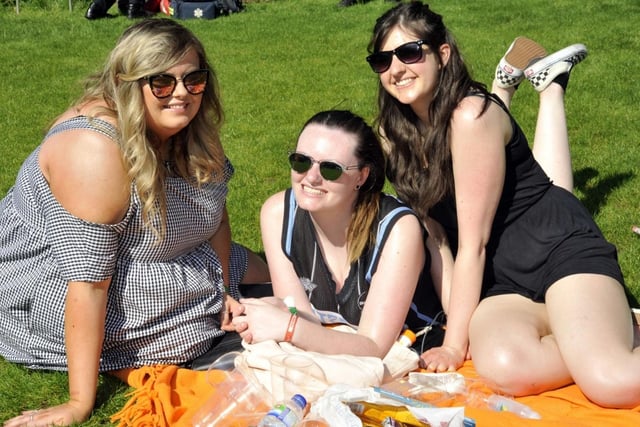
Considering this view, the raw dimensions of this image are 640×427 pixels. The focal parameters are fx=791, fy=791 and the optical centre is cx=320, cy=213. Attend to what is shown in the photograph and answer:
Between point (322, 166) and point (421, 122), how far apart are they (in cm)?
70

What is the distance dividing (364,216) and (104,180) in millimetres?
1196

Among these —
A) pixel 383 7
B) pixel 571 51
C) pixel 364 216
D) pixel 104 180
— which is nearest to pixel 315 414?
pixel 364 216

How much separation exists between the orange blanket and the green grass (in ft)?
0.58

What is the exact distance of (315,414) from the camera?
3.03 meters

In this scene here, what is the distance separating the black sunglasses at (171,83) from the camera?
3.32m

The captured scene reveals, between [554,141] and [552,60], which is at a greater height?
[552,60]

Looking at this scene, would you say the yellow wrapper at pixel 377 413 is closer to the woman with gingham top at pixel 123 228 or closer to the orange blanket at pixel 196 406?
the orange blanket at pixel 196 406

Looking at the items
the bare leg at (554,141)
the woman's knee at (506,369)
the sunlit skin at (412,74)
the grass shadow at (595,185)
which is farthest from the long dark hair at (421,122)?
the grass shadow at (595,185)

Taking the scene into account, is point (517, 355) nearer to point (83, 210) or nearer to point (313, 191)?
point (313, 191)

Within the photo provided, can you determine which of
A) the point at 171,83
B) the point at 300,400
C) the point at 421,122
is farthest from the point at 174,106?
the point at 300,400

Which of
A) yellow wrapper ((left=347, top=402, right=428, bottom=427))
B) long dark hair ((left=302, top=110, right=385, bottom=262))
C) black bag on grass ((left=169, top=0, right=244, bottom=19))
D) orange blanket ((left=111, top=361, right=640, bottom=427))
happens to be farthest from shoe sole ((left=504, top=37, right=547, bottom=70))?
black bag on grass ((left=169, top=0, right=244, bottom=19))

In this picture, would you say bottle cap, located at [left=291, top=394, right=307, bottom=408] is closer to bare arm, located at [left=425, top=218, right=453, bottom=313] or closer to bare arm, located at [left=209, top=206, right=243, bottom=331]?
bare arm, located at [left=209, top=206, right=243, bottom=331]

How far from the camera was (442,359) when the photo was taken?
3682 mm

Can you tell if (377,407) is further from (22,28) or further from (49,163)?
(22,28)
